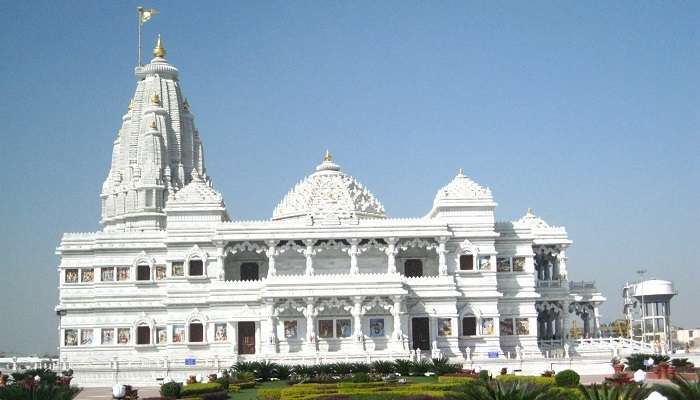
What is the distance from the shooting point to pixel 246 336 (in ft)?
206

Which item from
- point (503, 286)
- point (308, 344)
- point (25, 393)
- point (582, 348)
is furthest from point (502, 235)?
point (25, 393)

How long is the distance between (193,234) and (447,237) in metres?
16.5

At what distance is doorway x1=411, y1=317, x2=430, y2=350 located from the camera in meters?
62.8

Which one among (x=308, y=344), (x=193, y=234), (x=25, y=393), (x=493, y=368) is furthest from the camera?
(x=193, y=234)

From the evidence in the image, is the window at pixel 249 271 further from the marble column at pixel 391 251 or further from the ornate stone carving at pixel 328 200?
the marble column at pixel 391 251

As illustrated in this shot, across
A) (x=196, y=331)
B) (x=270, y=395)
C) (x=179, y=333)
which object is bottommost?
(x=270, y=395)

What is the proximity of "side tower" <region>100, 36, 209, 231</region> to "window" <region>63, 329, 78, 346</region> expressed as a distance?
34.5 feet

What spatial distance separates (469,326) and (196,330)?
17.5 meters

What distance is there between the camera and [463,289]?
64.3 m

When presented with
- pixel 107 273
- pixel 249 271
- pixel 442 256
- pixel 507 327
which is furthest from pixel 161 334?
pixel 507 327

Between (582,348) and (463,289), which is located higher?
(463,289)

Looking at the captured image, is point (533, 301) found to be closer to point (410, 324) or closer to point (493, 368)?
point (410, 324)

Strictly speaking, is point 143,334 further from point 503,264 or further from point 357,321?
point 503,264

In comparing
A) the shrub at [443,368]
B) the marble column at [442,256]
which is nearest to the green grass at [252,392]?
the shrub at [443,368]
